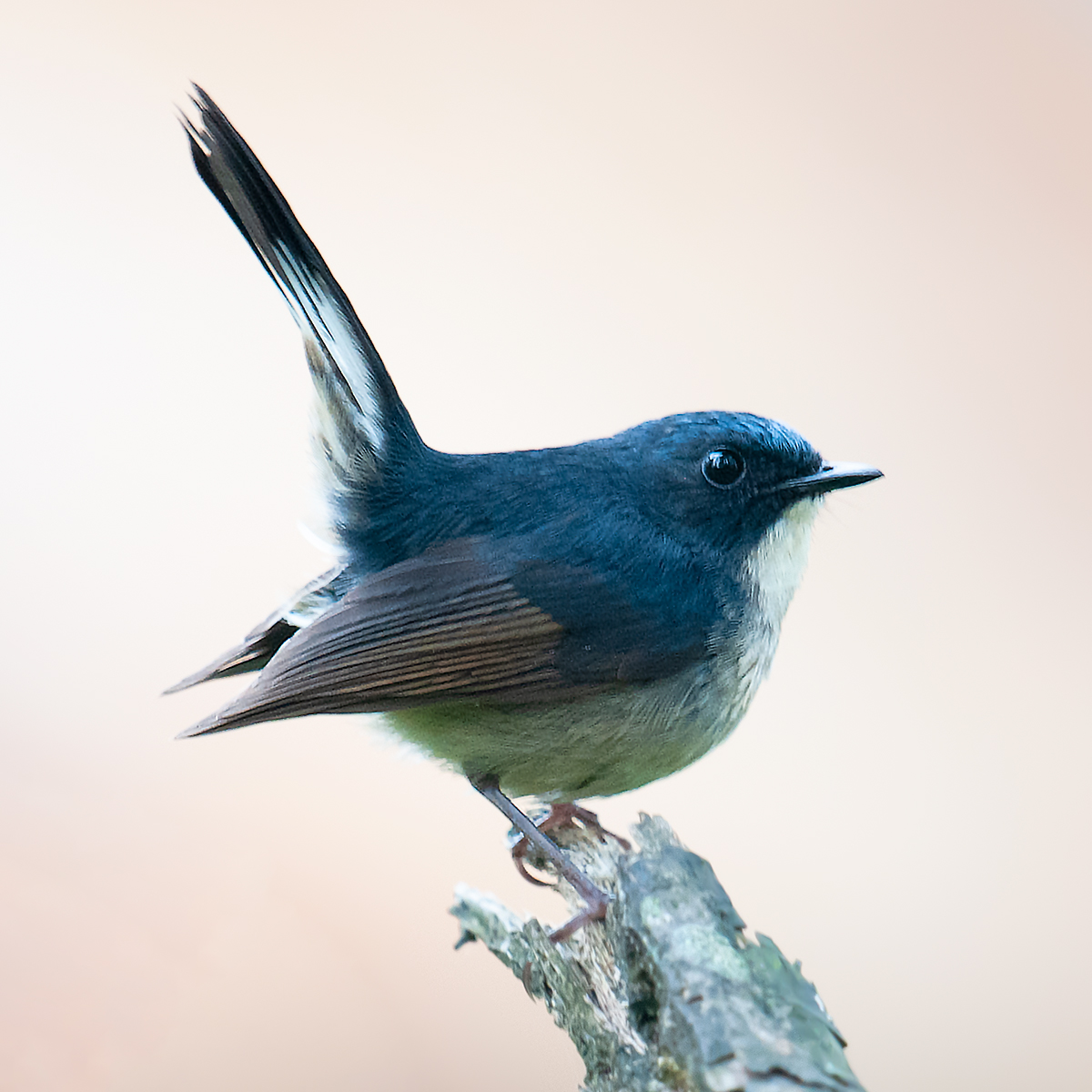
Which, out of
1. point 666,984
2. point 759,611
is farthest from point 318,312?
point 666,984

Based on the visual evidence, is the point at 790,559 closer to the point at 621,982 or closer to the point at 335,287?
the point at 621,982

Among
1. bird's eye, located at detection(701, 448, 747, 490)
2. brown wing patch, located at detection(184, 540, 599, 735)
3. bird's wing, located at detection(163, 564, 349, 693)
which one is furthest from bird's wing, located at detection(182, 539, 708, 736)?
bird's eye, located at detection(701, 448, 747, 490)

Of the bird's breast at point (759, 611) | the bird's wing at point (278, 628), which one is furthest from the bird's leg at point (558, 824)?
the bird's wing at point (278, 628)

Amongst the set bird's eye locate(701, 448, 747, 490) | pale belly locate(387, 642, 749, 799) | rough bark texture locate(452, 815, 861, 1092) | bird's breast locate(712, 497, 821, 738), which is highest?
bird's eye locate(701, 448, 747, 490)

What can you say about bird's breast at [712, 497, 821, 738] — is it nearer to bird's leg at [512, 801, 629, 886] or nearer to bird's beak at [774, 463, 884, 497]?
bird's beak at [774, 463, 884, 497]

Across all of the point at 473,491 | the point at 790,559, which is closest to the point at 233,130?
the point at 473,491

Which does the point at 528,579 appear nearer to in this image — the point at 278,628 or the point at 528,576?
the point at 528,576
